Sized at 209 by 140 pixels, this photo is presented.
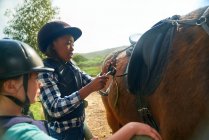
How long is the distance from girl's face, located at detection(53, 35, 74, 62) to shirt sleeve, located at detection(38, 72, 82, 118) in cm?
33

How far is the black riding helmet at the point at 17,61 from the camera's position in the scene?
2.27 metres

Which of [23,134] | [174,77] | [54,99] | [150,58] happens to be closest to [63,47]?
[54,99]

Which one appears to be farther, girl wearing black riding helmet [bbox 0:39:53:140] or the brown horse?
the brown horse

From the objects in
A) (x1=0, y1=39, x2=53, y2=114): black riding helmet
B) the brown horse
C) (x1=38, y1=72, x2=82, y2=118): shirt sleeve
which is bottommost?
(x1=38, y1=72, x2=82, y2=118): shirt sleeve

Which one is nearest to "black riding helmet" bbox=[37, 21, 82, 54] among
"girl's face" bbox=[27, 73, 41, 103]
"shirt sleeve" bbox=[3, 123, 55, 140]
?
"girl's face" bbox=[27, 73, 41, 103]

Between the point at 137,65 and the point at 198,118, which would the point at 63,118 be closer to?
the point at 137,65

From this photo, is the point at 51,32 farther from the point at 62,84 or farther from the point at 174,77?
the point at 174,77

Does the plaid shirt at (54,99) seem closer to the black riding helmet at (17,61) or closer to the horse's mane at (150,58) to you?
the horse's mane at (150,58)

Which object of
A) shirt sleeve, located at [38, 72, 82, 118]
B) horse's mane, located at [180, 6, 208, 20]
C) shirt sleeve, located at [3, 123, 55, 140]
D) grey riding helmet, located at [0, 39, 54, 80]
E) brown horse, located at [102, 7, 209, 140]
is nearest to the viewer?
shirt sleeve, located at [3, 123, 55, 140]

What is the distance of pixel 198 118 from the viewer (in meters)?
2.79

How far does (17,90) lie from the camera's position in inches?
86.4

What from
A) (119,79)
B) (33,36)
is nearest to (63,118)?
(119,79)

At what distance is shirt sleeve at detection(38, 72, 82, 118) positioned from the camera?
11.7 ft

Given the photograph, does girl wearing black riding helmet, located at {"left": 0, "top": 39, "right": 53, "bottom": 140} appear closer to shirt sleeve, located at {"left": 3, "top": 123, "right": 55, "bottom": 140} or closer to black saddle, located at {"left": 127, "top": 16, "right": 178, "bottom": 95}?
shirt sleeve, located at {"left": 3, "top": 123, "right": 55, "bottom": 140}
